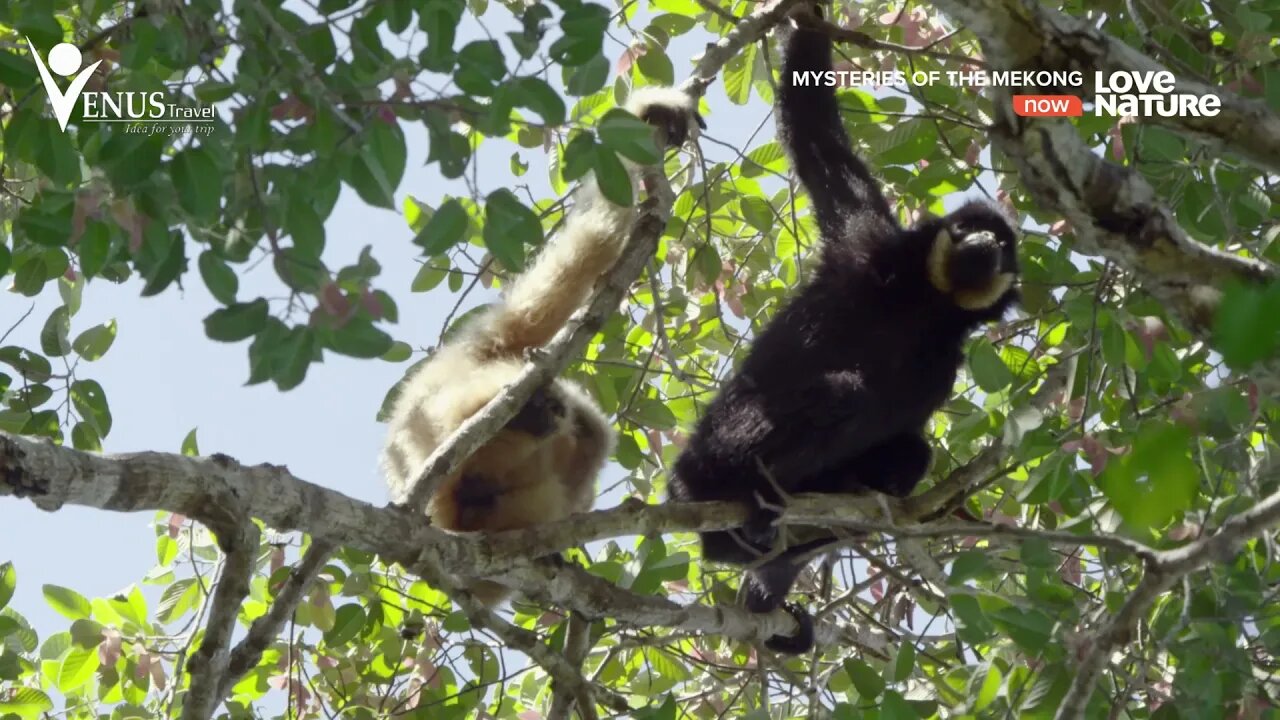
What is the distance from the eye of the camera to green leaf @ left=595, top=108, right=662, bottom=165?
7.59 ft

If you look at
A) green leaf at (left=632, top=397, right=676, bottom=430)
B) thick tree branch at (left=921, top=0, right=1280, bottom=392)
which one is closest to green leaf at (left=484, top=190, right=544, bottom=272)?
thick tree branch at (left=921, top=0, right=1280, bottom=392)

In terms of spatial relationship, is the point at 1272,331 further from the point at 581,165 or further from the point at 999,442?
the point at 999,442

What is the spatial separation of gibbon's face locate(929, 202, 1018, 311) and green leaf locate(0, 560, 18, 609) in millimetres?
3225

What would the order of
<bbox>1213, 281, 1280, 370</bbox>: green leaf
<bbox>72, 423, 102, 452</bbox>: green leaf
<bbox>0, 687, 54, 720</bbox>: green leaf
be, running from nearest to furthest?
<bbox>1213, 281, 1280, 370</bbox>: green leaf → <bbox>72, 423, 102, 452</bbox>: green leaf → <bbox>0, 687, 54, 720</bbox>: green leaf

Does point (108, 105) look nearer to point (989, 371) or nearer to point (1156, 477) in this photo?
point (1156, 477)

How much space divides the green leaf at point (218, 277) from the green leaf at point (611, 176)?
0.69 metres

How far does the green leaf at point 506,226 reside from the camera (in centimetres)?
227

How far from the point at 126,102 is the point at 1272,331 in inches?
86.0

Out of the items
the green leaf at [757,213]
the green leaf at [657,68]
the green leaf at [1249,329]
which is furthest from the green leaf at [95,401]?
the green leaf at [1249,329]

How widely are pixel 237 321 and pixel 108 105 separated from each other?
108 centimetres

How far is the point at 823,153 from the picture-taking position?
4.64m

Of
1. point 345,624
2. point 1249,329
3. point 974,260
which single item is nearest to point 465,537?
point 345,624

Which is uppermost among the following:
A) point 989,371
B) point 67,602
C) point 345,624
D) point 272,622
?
point 67,602

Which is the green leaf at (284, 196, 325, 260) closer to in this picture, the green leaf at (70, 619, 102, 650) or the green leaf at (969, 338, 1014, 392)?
the green leaf at (969, 338, 1014, 392)
